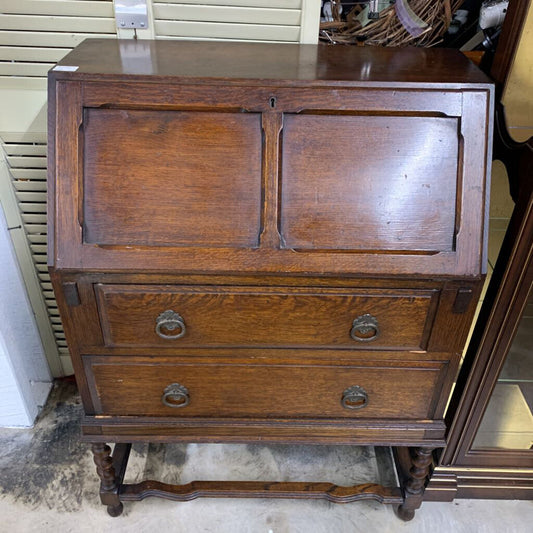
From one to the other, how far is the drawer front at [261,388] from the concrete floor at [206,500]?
486 millimetres

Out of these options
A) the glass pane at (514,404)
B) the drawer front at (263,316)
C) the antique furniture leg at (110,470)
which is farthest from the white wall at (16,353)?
the glass pane at (514,404)

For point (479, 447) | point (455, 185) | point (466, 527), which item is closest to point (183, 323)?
point (455, 185)

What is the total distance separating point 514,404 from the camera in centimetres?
163

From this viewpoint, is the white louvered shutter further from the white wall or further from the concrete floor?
the concrete floor

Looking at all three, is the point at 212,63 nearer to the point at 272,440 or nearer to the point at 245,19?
the point at 245,19

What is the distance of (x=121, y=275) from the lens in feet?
3.92

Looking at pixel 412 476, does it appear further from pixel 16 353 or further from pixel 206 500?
pixel 16 353

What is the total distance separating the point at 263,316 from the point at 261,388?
26cm

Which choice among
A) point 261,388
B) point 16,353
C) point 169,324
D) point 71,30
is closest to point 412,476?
point 261,388

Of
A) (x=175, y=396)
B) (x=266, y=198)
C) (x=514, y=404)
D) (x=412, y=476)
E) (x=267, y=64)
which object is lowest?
(x=412, y=476)

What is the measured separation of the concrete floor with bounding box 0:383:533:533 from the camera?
5.60 ft

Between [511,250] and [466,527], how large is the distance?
98cm

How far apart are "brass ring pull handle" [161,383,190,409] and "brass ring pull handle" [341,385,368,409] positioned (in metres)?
0.43

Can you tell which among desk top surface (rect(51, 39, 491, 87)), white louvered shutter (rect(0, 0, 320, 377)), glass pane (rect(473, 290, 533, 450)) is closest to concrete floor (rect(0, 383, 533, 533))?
glass pane (rect(473, 290, 533, 450))
